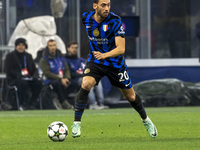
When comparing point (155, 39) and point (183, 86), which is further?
point (155, 39)

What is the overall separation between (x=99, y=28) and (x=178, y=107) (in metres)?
8.49

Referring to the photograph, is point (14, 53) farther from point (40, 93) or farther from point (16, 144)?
point (16, 144)

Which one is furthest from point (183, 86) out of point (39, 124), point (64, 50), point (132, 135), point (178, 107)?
point (132, 135)

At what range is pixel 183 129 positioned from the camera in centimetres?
885

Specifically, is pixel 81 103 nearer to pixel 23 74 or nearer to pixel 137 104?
pixel 137 104

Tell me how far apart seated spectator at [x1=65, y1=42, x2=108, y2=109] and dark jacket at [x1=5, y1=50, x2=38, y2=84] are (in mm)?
949

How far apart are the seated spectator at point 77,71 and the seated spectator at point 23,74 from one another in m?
0.91

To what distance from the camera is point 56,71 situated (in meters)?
15.7

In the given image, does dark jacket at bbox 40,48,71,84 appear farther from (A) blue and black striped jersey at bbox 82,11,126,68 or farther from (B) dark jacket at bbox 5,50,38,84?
(A) blue and black striped jersey at bbox 82,11,126,68

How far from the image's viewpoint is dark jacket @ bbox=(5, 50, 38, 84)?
1525 cm

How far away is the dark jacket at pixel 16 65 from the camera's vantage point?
50.0ft

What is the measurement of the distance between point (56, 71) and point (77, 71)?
54 cm

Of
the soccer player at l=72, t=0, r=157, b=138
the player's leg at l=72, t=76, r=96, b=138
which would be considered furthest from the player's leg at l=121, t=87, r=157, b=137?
the player's leg at l=72, t=76, r=96, b=138

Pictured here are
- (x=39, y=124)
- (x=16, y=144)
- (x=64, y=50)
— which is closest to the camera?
(x=16, y=144)
